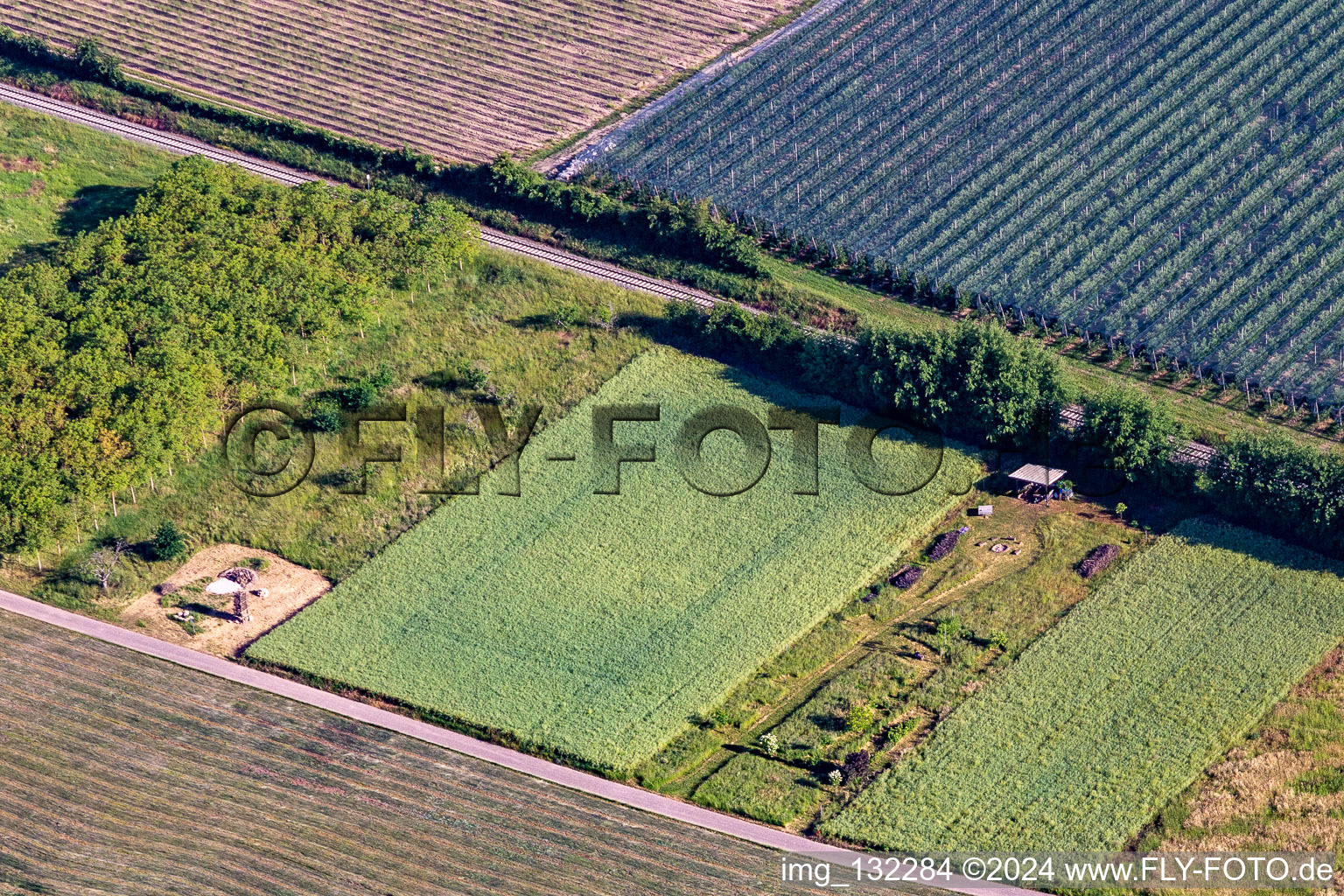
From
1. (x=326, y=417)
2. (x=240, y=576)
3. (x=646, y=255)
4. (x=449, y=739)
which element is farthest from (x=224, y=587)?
(x=646, y=255)

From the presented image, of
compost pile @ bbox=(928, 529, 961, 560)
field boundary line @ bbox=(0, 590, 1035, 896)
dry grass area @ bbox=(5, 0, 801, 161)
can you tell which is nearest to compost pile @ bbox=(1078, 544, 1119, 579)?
compost pile @ bbox=(928, 529, 961, 560)

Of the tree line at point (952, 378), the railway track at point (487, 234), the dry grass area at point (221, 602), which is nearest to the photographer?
the dry grass area at point (221, 602)

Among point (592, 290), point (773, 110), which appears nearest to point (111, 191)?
point (592, 290)

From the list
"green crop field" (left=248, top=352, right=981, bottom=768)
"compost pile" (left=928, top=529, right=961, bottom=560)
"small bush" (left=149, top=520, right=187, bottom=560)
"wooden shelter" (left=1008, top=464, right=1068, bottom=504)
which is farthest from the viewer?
"wooden shelter" (left=1008, top=464, right=1068, bottom=504)

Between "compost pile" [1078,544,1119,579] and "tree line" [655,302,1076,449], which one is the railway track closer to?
"tree line" [655,302,1076,449]

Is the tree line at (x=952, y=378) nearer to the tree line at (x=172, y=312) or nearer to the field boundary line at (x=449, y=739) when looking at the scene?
the tree line at (x=172, y=312)

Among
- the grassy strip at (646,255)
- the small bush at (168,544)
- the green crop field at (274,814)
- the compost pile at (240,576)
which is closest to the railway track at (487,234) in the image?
the grassy strip at (646,255)
